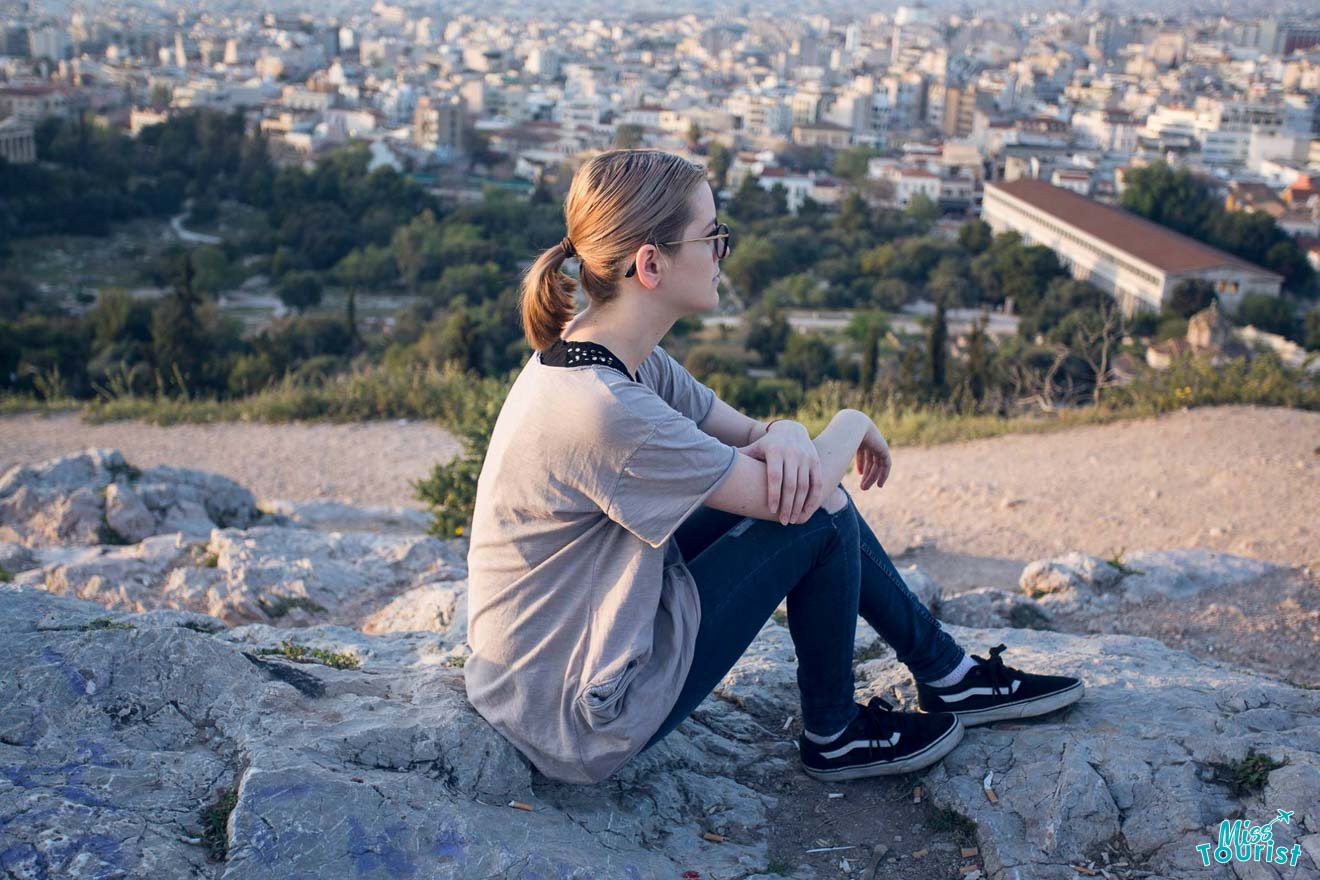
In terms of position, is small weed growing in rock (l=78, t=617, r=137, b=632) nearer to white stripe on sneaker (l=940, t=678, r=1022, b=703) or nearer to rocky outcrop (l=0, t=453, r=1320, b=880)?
rocky outcrop (l=0, t=453, r=1320, b=880)

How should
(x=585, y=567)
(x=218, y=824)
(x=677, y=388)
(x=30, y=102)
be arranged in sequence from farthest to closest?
(x=30, y=102), (x=677, y=388), (x=585, y=567), (x=218, y=824)

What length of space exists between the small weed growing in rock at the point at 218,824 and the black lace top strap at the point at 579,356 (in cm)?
63

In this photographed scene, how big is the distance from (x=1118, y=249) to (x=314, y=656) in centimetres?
2838

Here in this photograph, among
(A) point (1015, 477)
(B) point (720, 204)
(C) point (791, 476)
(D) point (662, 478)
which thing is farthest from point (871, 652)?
(B) point (720, 204)

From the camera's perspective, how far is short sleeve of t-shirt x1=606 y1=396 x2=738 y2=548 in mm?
1484

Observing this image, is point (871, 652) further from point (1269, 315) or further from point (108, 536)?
point (1269, 315)

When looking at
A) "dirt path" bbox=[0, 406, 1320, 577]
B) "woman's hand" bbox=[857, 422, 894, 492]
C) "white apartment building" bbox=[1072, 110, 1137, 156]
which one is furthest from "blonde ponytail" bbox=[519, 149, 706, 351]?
"white apartment building" bbox=[1072, 110, 1137, 156]

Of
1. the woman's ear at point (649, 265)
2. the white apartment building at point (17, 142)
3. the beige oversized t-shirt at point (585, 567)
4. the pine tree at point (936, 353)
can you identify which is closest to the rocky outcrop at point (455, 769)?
the beige oversized t-shirt at point (585, 567)

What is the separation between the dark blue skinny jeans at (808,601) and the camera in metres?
1.63

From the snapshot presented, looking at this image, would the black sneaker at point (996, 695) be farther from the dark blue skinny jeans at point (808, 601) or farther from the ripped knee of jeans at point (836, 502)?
the ripped knee of jeans at point (836, 502)

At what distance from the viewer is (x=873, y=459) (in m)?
1.97

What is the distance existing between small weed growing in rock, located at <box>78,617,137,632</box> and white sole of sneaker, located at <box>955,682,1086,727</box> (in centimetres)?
118

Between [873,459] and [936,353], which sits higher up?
[873,459]

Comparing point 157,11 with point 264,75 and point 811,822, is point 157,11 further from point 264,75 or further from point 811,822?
point 811,822
